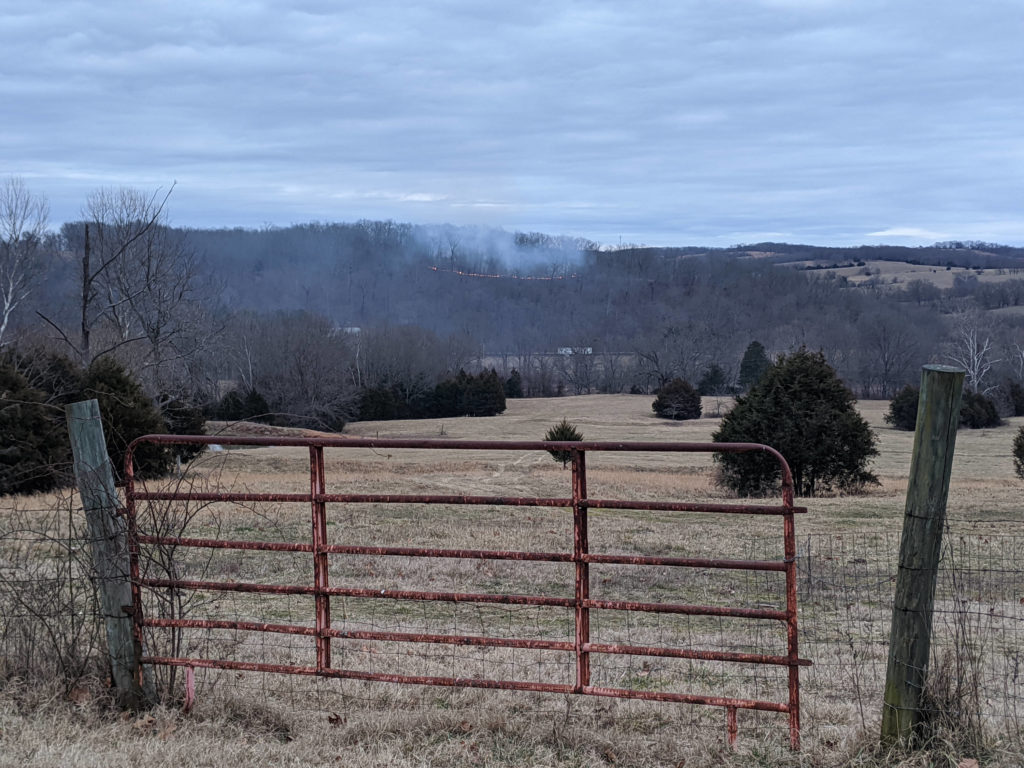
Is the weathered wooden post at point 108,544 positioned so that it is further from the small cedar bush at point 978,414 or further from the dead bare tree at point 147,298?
the small cedar bush at point 978,414

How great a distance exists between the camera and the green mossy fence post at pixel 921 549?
4.71m

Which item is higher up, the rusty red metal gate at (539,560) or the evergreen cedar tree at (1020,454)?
the rusty red metal gate at (539,560)

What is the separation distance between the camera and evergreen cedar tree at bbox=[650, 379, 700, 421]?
6875 centimetres

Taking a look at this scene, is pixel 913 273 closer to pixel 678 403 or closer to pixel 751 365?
pixel 751 365

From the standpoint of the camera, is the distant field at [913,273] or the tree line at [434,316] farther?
the distant field at [913,273]

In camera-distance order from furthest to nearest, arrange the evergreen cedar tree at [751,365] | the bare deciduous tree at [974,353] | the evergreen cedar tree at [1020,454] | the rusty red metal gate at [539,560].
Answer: the evergreen cedar tree at [751,365], the bare deciduous tree at [974,353], the evergreen cedar tree at [1020,454], the rusty red metal gate at [539,560]

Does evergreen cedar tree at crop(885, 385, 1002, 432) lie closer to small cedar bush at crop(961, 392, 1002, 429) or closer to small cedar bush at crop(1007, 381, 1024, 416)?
small cedar bush at crop(961, 392, 1002, 429)

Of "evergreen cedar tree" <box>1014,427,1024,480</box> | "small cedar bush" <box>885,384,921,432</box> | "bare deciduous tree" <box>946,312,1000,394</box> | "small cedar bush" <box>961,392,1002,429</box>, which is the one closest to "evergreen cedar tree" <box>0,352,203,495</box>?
"evergreen cedar tree" <box>1014,427,1024,480</box>

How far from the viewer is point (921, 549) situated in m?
4.73

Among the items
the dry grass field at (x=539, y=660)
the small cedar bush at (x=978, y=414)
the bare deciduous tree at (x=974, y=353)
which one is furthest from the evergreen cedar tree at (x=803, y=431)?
the bare deciduous tree at (x=974, y=353)

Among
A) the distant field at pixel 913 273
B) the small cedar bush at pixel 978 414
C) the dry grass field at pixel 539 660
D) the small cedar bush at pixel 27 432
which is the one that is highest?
the distant field at pixel 913 273

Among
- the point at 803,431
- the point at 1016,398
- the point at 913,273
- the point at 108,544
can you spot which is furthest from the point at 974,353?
the point at 913,273

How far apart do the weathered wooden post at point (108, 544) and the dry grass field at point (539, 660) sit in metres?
0.24

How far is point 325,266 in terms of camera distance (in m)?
162
